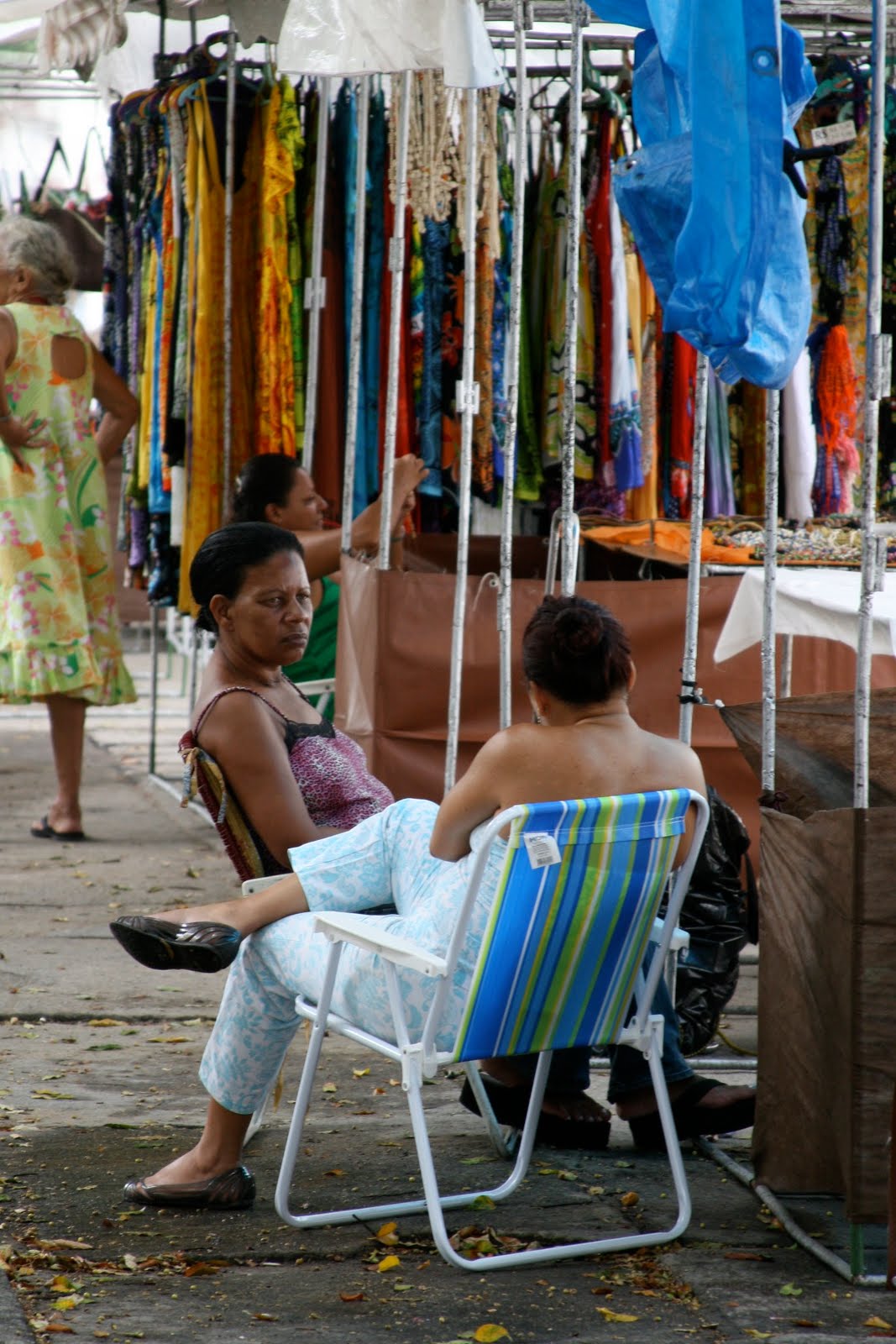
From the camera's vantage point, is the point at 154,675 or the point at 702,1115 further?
the point at 154,675

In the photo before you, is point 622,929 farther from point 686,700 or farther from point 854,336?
point 854,336

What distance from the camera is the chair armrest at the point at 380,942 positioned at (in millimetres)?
2656

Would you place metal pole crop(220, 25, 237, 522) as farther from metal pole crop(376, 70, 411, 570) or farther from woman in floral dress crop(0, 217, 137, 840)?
metal pole crop(376, 70, 411, 570)

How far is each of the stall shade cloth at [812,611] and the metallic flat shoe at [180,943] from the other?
1.48m

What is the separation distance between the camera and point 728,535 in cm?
537

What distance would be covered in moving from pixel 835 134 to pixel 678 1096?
3.81m

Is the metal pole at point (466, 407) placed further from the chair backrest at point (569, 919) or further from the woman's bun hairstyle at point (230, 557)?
the chair backrest at point (569, 919)

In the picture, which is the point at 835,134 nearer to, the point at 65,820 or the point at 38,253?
the point at 38,253

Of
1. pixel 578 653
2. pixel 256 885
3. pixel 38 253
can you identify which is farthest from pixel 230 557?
pixel 38 253

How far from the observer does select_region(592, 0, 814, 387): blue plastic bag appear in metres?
2.84

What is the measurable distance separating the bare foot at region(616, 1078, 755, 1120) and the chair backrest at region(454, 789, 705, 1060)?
495 millimetres

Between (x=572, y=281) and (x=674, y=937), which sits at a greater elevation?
(x=572, y=281)

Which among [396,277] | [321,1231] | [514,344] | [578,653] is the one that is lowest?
[321,1231]

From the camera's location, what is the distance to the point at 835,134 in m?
5.92
